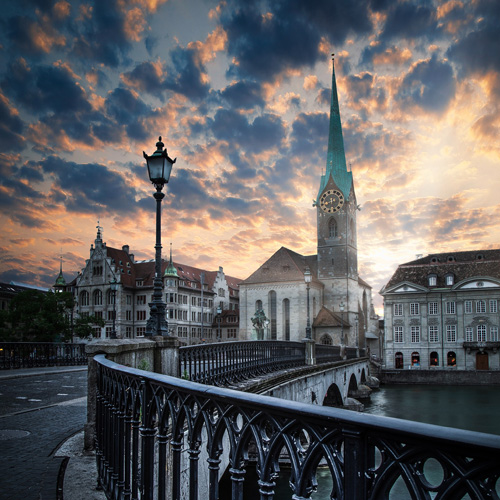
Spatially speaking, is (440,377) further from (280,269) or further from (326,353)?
(280,269)

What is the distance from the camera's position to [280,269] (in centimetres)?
7269

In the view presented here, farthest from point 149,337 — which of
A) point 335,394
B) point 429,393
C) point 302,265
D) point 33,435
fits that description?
point 302,265

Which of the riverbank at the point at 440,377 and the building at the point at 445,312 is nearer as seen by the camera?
the riverbank at the point at 440,377

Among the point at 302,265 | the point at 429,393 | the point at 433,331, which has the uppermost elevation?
the point at 302,265

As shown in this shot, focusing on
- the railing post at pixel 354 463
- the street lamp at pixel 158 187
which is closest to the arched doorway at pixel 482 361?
the street lamp at pixel 158 187

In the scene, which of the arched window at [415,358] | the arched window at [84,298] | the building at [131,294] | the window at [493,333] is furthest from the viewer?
the arched window at [84,298]

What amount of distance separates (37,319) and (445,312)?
4816 centimetres

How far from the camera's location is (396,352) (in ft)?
218

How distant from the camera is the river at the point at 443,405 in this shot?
115 feet

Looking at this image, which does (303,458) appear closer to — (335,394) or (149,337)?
(149,337)

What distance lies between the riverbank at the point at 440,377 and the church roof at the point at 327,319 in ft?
32.9

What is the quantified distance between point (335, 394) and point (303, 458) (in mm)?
38814

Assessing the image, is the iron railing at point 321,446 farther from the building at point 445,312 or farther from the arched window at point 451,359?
the arched window at point 451,359

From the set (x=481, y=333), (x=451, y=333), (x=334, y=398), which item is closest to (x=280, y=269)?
(x=451, y=333)
